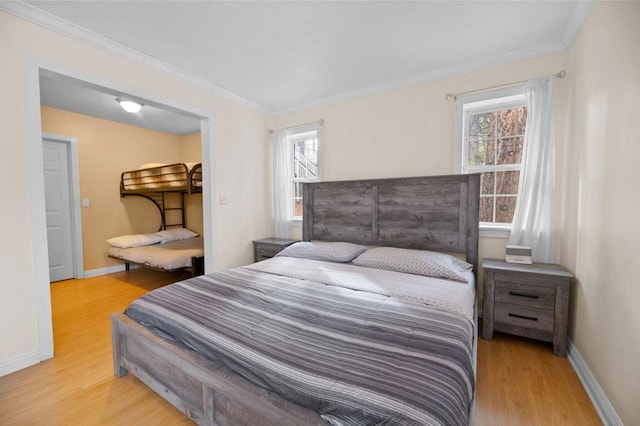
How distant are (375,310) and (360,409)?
674mm

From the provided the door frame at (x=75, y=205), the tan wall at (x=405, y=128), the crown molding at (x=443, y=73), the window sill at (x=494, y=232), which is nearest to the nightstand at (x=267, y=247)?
the tan wall at (x=405, y=128)

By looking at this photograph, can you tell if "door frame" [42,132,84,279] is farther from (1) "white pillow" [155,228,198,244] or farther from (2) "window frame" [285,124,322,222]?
(2) "window frame" [285,124,322,222]

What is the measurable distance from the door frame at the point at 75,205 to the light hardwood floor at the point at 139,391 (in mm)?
2178

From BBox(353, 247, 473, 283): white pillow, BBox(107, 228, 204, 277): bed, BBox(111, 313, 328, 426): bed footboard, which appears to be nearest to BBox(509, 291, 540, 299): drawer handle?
A: BBox(353, 247, 473, 283): white pillow

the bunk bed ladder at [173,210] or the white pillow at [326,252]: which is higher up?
the bunk bed ladder at [173,210]

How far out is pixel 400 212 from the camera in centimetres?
283

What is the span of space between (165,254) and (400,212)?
319 centimetres

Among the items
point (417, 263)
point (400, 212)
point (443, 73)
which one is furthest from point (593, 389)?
point (443, 73)

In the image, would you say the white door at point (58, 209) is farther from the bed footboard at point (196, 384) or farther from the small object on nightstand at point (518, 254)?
the small object on nightstand at point (518, 254)

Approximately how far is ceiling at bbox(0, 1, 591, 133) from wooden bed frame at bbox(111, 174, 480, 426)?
114 cm

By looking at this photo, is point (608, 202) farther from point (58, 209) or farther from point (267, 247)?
point (58, 209)

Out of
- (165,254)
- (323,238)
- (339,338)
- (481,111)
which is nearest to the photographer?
(339,338)

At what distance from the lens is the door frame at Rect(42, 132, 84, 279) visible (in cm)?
399

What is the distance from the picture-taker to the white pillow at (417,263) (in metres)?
2.12
